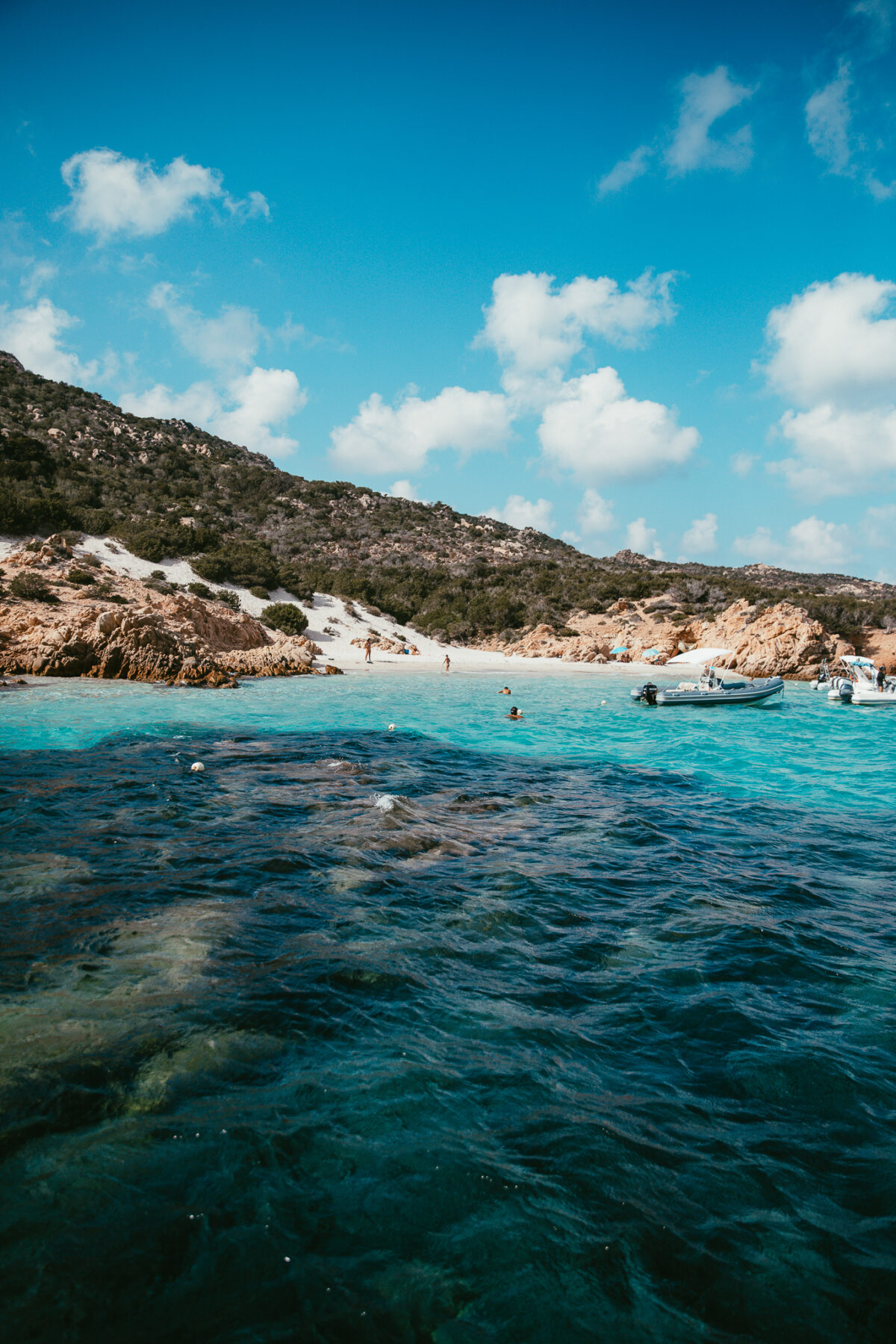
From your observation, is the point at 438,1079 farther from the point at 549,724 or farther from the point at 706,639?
the point at 706,639

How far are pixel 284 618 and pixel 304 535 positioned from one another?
2484cm

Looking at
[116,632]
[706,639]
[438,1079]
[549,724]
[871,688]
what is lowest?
[438,1079]

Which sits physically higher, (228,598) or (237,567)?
(237,567)

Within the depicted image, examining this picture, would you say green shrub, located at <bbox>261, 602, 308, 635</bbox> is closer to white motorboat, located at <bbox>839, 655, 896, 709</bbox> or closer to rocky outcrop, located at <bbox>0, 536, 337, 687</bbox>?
rocky outcrop, located at <bbox>0, 536, 337, 687</bbox>

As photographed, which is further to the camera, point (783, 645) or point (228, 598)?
point (228, 598)

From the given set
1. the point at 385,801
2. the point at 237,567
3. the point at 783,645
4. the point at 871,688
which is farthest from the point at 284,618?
the point at 385,801

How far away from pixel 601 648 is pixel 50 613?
2884 cm

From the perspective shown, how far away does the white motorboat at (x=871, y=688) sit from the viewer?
77.4ft

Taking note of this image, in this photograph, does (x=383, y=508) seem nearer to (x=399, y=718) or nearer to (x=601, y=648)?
(x=601, y=648)

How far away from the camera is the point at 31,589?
81.3 ft

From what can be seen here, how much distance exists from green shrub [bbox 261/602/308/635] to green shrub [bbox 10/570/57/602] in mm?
11955

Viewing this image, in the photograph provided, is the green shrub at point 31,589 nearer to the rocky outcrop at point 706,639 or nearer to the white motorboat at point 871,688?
the rocky outcrop at point 706,639

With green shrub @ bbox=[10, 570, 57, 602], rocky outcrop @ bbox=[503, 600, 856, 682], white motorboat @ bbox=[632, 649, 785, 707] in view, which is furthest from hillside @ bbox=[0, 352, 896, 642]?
white motorboat @ bbox=[632, 649, 785, 707]

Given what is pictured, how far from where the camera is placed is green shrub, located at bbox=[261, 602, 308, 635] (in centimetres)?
3619
